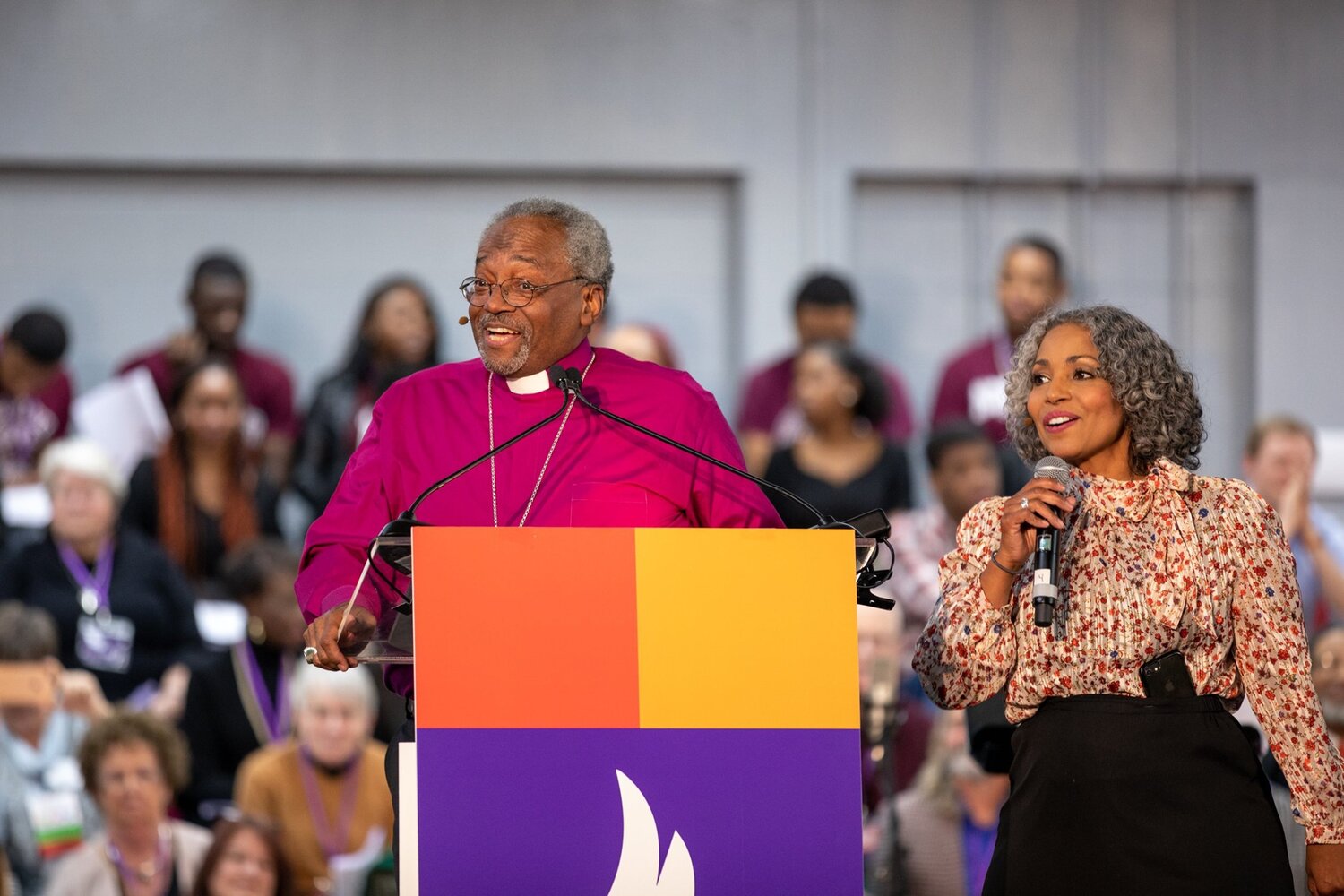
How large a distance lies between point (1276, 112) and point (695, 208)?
296cm

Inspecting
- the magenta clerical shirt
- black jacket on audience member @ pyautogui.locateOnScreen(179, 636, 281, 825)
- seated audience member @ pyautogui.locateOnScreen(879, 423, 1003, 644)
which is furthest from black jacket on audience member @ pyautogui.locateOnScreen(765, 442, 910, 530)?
the magenta clerical shirt

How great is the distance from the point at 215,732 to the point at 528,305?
3373mm

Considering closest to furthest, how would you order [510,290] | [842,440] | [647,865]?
[647,865], [510,290], [842,440]

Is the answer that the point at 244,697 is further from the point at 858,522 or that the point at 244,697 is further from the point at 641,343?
the point at 858,522

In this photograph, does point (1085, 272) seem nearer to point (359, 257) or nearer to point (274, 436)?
point (359, 257)

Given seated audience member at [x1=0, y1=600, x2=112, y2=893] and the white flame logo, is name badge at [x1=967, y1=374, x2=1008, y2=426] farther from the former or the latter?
the white flame logo

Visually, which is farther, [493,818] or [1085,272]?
[1085,272]

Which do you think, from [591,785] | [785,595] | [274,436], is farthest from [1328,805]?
[274,436]

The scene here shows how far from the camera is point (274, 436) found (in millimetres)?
7695

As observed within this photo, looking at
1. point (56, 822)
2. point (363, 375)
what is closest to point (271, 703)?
point (56, 822)

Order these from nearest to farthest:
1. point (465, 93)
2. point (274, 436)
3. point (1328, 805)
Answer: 1. point (1328, 805)
2. point (274, 436)
3. point (465, 93)

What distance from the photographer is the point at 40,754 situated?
603cm

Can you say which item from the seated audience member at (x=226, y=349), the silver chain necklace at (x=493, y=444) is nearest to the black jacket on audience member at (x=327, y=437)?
the seated audience member at (x=226, y=349)

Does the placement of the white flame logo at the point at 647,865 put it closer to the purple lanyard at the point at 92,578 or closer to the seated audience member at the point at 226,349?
the purple lanyard at the point at 92,578
